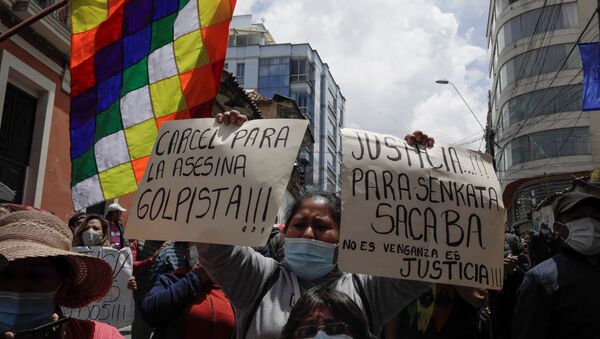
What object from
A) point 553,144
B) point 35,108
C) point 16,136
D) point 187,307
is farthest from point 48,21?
point 553,144

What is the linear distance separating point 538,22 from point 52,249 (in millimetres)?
35559

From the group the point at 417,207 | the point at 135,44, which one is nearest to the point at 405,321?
the point at 417,207

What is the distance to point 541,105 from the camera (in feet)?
104

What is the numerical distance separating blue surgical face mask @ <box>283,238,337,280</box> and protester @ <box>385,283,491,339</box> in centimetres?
117

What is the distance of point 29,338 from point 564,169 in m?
31.6

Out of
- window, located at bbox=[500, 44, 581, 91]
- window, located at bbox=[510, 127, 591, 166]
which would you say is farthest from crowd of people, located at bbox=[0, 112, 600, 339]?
window, located at bbox=[500, 44, 581, 91]

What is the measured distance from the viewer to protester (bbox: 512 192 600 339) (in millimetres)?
2629

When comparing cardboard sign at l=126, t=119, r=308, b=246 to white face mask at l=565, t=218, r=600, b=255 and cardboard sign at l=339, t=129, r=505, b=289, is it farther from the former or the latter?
white face mask at l=565, t=218, r=600, b=255

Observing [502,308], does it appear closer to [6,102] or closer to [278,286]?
[278,286]

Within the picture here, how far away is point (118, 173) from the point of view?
3578mm

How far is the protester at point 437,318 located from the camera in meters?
3.08

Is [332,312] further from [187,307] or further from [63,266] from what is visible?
[187,307]

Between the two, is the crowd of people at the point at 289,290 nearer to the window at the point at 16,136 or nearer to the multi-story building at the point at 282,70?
the window at the point at 16,136

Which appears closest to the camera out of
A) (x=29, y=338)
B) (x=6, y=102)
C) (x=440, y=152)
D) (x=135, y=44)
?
(x=29, y=338)
